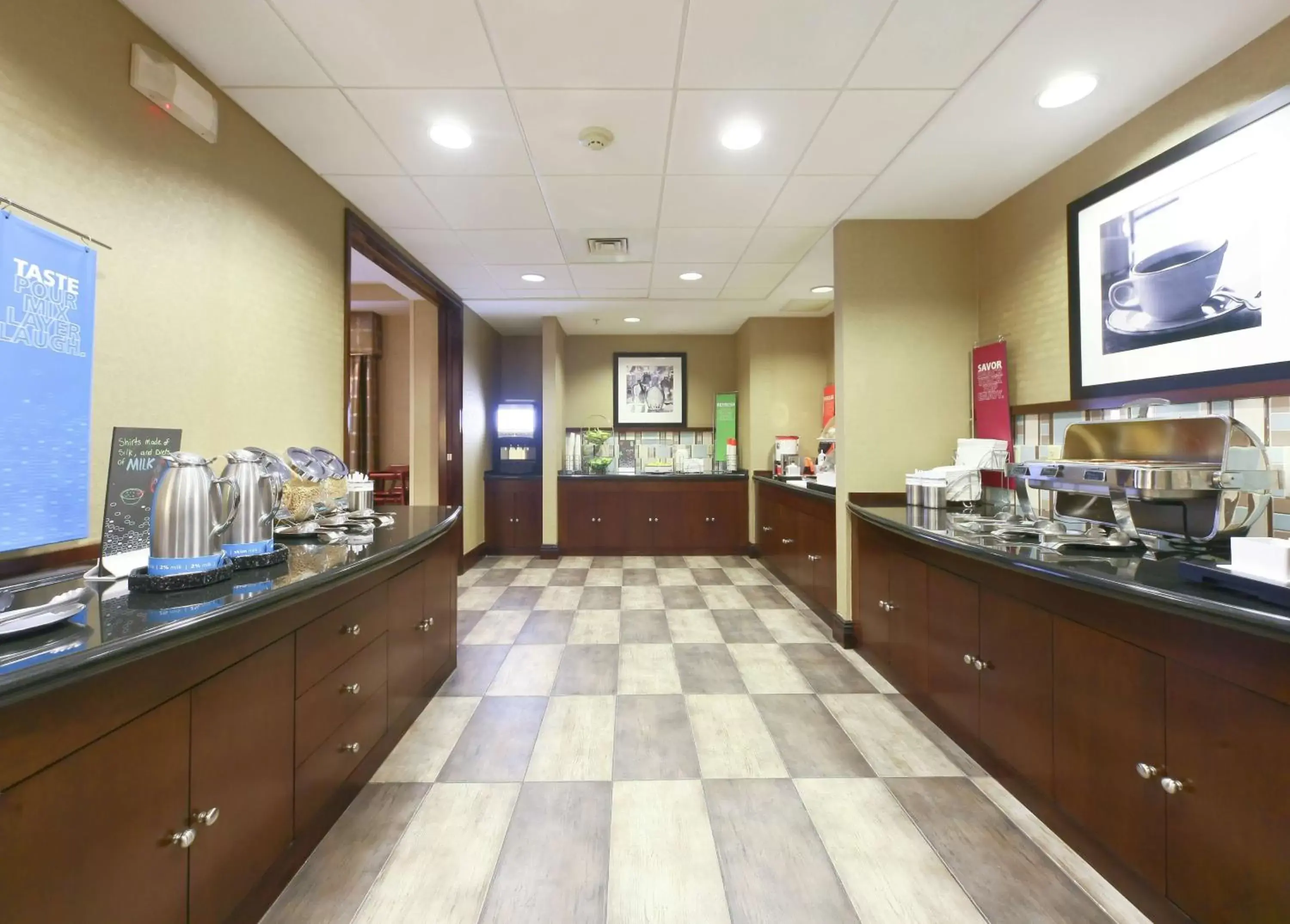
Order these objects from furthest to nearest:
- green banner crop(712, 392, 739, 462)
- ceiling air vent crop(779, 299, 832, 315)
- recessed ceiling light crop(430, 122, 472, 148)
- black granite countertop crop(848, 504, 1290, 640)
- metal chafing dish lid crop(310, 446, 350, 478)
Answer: green banner crop(712, 392, 739, 462), ceiling air vent crop(779, 299, 832, 315), metal chafing dish lid crop(310, 446, 350, 478), recessed ceiling light crop(430, 122, 472, 148), black granite countertop crop(848, 504, 1290, 640)

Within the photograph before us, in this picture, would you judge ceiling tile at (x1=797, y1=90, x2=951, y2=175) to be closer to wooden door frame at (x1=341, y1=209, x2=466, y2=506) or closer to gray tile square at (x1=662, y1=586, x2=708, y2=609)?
gray tile square at (x1=662, y1=586, x2=708, y2=609)

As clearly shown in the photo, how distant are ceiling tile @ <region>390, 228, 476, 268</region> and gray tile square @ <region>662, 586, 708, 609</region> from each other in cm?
323

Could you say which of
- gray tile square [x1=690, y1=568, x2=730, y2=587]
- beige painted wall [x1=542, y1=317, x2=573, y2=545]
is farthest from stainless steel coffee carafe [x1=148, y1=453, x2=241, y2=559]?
beige painted wall [x1=542, y1=317, x2=573, y2=545]

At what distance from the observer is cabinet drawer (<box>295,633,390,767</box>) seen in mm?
1575

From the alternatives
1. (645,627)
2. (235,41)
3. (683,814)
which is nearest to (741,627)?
(645,627)

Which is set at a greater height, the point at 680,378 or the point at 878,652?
the point at 680,378

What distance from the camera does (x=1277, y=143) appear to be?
1733 millimetres

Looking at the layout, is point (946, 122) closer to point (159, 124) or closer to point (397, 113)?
point (397, 113)

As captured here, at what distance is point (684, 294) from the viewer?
16.9 feet

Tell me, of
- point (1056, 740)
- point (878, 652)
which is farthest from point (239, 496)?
point (878, 652)

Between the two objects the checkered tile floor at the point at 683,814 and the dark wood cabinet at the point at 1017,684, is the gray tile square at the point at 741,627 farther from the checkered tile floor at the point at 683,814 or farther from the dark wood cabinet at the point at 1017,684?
the dark wood cabinet at the point at 1017,684

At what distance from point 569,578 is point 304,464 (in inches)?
121

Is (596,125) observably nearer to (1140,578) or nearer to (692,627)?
(1140,578)

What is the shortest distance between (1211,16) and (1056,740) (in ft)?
8.18
